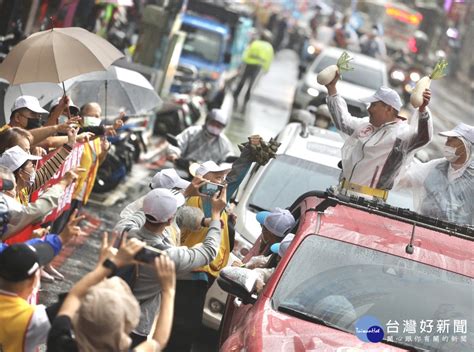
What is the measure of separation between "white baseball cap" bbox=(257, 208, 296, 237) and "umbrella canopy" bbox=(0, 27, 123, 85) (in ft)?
7.91

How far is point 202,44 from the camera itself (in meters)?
25.5

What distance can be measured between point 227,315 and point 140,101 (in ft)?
14.9

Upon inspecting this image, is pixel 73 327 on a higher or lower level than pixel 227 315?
higher

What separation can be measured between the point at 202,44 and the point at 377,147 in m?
17.3

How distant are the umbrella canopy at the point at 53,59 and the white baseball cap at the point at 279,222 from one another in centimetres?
241

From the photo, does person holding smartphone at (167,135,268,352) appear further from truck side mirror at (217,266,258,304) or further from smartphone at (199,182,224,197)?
truck side mirror at (217,266,258,304)

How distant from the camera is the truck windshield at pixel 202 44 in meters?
25.2

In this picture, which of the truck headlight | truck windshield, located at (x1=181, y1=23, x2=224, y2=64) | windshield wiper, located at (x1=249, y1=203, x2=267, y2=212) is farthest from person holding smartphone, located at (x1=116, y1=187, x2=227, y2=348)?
truck windshield, located at (x1=181, y1=23, x2=224, y2=64)

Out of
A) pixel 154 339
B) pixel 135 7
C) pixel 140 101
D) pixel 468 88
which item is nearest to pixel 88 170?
pixel 140 101

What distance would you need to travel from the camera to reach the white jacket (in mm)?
8492

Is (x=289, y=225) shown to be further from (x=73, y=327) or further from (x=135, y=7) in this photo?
(x=135, y=7)

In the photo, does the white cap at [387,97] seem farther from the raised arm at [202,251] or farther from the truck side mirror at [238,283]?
the truck side mirror at [238,283]

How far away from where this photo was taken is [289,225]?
7676 millimetres

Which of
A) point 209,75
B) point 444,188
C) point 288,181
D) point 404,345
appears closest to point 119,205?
point 288,181
